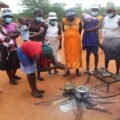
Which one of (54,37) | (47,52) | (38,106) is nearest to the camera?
(47,52)

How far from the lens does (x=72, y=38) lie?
5363 mm

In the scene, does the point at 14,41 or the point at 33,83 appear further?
the point at 14,41

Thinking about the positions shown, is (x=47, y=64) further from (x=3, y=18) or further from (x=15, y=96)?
(x=3, y=18)

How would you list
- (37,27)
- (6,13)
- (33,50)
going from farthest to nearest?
(37,27)
(6,13)
(33,50)

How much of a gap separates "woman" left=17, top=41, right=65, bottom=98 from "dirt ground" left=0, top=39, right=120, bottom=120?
29 cm

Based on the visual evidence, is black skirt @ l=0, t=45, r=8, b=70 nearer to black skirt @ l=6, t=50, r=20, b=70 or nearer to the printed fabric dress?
black skirt @ l=6, t=50, r=20, b=70

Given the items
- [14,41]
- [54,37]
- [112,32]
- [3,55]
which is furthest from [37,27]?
[112,32]

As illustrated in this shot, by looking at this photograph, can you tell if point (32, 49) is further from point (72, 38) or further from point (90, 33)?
point (90, 33)

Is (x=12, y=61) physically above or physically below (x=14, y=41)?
below

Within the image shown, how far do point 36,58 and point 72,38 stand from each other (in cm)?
181

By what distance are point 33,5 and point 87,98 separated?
18894 mm

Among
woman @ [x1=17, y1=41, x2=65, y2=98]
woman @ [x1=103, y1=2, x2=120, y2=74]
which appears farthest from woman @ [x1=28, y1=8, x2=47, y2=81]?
woman @ [x1=103, y1=2, x2=120, y2=74]

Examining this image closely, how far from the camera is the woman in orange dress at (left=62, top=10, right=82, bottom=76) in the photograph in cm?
525

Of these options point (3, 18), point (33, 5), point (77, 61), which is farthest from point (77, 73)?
point (33, 5)
